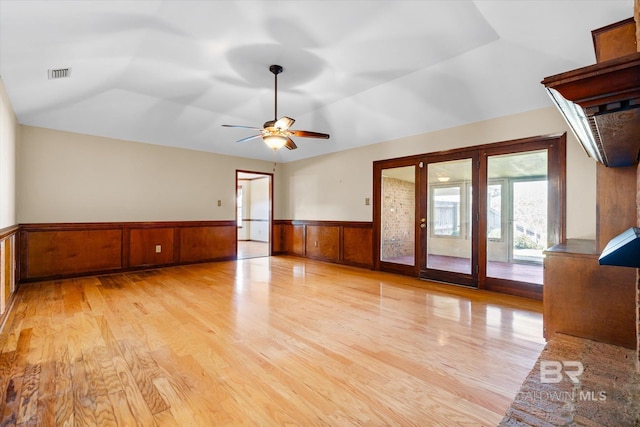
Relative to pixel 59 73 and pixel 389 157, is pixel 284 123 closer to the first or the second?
pixel 59 73

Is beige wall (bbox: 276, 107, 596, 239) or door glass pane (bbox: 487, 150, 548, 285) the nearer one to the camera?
beige wall (bbox: 276, 107, 596, 239)

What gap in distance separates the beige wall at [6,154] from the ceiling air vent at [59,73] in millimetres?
454

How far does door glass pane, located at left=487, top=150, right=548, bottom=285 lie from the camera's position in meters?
4.07

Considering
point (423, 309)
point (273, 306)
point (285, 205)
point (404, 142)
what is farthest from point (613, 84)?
point (285, 205)

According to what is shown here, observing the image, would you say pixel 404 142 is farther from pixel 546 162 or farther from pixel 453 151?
pixel 546 162

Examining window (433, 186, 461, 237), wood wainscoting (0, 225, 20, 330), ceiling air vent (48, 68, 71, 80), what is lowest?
wood wainscoting (0, 225, 20, 330)

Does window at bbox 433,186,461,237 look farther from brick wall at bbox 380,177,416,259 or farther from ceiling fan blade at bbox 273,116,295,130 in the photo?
ceiling fan blade at bbox 273,116,295,130

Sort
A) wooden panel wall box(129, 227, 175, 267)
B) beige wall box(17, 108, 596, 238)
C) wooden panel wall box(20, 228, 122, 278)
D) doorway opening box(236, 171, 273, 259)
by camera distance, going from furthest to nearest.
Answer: doorway opening box(236, 171, 273, 259)
wooden panel wall box(129, 227, 175, 267)
wooden panel wall box(20, 228, 122, 278)
beige wall box(17, 108, 596, 238)

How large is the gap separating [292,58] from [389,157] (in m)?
2.82

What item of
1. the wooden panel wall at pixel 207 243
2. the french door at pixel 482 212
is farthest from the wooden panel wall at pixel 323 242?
the wooden panel wall at pixel 207 243

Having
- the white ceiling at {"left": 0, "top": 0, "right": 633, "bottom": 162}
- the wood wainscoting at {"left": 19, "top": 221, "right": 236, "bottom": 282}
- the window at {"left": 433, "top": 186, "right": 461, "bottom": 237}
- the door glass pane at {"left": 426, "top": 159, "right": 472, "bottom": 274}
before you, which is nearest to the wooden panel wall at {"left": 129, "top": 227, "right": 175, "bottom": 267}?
the wood wainscoting at {"left": 19, "top": 221, "right": 236, "bottom": 282}

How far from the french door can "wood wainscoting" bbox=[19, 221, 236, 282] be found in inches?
157

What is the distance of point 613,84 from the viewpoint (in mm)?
731

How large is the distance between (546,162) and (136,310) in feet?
17.9
